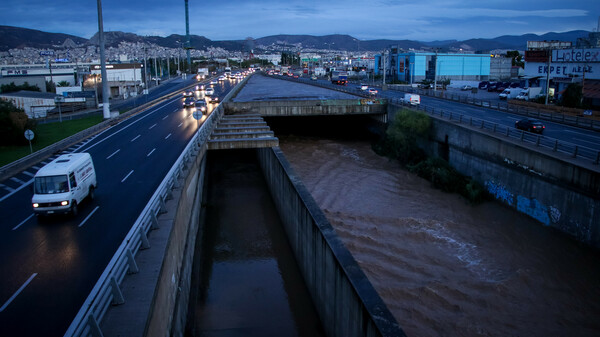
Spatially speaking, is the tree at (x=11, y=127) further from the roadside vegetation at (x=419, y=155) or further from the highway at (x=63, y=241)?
the roadside vegetation at (x=419, y=155)

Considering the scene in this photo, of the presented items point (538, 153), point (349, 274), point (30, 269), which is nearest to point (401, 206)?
point (538, 153)

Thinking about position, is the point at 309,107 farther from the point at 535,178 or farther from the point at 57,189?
the point at 57,189

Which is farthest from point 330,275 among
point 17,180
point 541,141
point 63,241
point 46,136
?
point 46,136

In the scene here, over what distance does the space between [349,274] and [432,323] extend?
550 centimetres

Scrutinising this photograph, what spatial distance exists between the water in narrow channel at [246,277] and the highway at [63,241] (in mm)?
4203

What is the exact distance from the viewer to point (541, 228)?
2203 centimetres

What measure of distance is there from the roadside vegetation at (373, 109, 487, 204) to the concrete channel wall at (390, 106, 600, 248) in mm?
878

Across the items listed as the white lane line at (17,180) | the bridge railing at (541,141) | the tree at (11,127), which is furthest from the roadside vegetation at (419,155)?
the tree at (11,127)

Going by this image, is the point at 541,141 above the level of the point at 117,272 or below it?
above

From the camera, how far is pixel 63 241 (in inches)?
542

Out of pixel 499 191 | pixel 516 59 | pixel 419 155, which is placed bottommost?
pixel 499 191

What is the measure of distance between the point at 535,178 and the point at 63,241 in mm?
21940

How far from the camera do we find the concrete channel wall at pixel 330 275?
10586mm

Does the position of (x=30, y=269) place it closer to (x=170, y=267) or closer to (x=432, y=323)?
(x=170, y=267)
